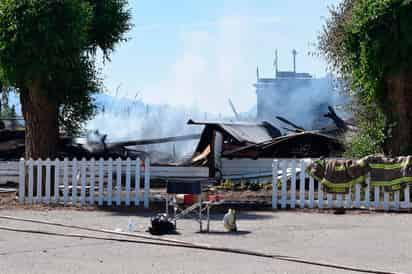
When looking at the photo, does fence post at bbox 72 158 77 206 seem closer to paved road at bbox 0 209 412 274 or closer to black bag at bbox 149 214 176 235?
paved road at bbox 0 209 412 274

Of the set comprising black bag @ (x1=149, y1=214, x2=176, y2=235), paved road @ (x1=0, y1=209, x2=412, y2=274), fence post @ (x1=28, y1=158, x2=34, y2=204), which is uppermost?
fence post @ (x1=28, y1=158, x2=34, y2=204)

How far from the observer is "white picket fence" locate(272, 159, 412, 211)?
1638 centimetres

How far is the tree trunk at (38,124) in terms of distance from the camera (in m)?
18.8

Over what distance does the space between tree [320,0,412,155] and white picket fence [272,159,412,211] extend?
1370mm

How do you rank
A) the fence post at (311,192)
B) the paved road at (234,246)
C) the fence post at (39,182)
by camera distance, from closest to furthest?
the paved road at (234,246) → the fence post at (311,192) → the fence post at (39,182)

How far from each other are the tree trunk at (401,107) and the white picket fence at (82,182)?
5.45 metres

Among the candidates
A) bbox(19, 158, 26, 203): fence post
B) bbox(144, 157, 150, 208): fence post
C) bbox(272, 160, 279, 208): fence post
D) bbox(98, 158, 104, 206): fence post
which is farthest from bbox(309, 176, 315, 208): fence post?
bbox(19, 158, 26, 203): fence post

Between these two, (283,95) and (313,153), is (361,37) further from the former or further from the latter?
(283,95)

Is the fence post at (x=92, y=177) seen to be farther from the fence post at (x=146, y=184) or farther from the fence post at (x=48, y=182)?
the fence post at (x=146, y=184)

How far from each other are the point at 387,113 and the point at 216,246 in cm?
804

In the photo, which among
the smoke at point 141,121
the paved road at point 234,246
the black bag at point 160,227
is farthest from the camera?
the smoke at point 141,121

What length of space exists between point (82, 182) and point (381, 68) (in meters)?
6.93

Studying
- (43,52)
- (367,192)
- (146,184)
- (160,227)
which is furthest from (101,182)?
(367,192)

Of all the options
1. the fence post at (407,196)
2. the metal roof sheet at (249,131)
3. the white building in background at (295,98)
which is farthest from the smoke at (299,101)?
the fence post at (407,196)
